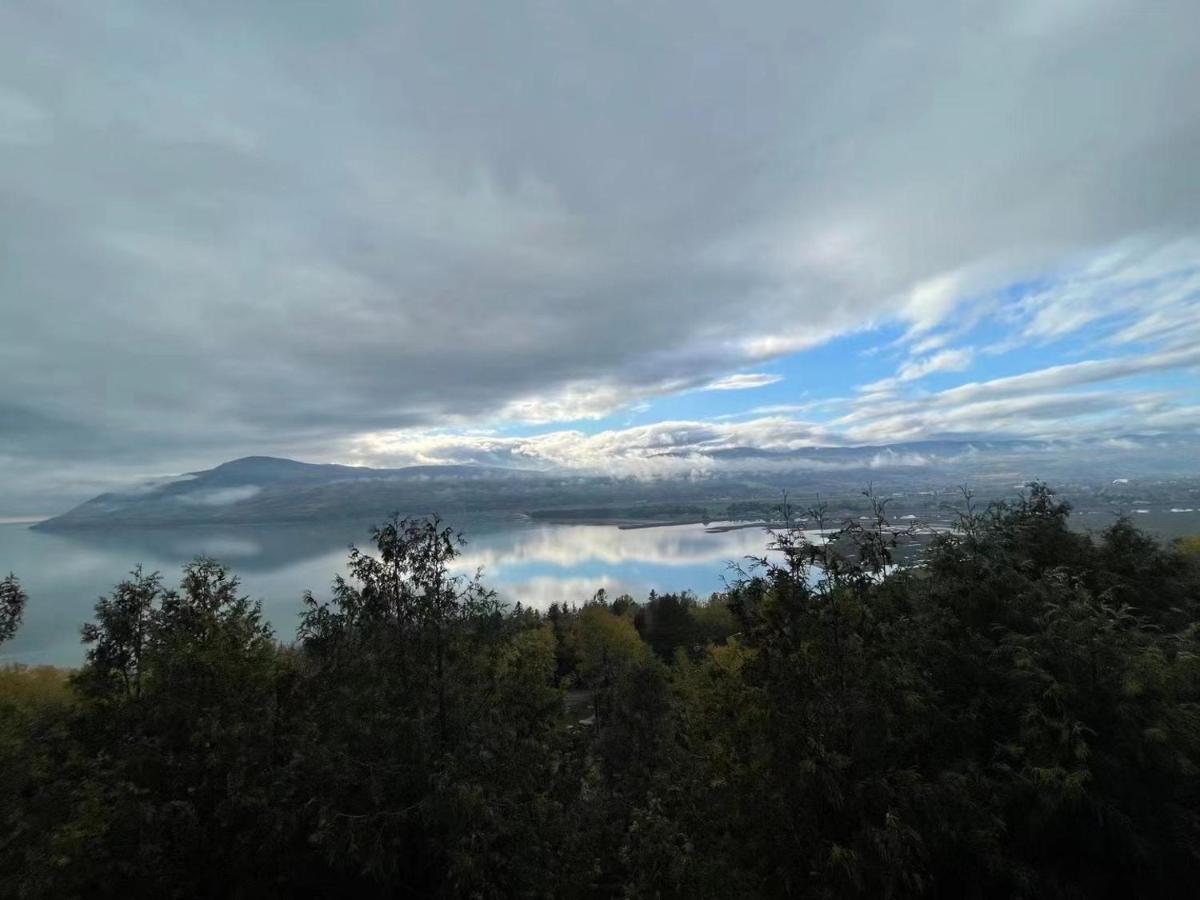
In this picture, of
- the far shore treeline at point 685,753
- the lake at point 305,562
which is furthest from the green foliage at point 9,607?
the lake at point 305,562

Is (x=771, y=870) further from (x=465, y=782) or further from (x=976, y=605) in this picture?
(x=976, y=605)

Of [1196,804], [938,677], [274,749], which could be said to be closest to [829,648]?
[938,677]

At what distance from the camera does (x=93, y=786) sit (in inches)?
358

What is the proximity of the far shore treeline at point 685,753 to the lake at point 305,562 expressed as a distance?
4618cm

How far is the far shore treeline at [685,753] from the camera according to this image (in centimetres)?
757

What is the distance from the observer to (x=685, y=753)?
1262cm

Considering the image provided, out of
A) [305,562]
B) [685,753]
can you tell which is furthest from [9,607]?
[305,562]

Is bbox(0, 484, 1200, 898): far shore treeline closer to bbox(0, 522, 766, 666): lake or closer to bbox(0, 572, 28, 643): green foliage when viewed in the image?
bbox(0, 572, 28, 643): green foliage

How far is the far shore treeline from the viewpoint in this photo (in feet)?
24.8

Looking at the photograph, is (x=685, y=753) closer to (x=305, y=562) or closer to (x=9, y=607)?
(x=9, y=607)

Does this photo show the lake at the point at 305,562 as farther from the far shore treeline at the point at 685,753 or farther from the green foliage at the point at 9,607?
the far shore treeline at the point at 685,753

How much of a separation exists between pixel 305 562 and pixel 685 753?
110634 mm

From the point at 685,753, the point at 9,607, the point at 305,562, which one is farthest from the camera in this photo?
the point at 305,562

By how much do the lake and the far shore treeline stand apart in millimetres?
46180
